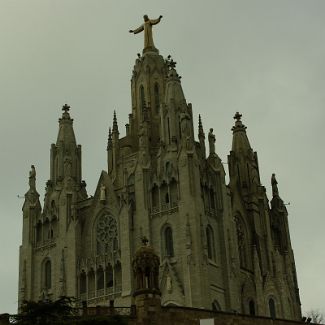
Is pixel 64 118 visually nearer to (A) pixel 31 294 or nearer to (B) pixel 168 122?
(B) pixel 168 122

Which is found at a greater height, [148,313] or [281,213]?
[281,213]

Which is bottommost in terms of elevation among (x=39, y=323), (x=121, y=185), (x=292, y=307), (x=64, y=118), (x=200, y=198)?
(x=39, y=323)

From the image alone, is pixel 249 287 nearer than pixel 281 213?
Yes

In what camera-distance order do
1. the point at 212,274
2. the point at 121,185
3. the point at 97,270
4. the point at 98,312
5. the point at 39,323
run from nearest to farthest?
the point at 39,323 < the point at 98,312 < the point at 212,274 < the point at 97,270 < the point at 121,185

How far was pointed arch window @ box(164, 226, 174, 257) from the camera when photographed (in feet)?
180

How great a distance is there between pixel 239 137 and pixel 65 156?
51.4 feet

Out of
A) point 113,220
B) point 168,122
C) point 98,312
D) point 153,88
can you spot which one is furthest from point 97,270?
point 98,312

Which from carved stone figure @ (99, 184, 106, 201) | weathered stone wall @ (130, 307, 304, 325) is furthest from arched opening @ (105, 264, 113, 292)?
weathered stone wall @ (130, 307, 304, 325)

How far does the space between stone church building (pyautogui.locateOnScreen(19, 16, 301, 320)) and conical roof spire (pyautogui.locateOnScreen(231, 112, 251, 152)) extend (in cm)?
62

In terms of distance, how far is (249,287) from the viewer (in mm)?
58344

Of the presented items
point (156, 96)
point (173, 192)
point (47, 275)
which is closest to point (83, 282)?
point (47, 275)

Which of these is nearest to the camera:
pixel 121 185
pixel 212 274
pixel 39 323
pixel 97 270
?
pixel 39 323

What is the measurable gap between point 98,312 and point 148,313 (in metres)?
2.21

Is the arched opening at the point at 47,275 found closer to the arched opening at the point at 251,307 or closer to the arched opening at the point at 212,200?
the arched opening at the point at 212,200
